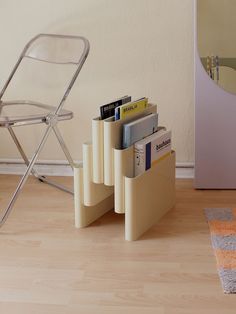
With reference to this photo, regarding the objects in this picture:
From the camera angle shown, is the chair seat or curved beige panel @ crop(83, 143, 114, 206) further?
the chair seat

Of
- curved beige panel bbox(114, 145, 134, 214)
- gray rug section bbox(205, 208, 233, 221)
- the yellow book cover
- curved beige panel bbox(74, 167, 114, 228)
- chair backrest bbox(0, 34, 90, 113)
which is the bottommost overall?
gray rug section bbox(205, 208, 233, 221)

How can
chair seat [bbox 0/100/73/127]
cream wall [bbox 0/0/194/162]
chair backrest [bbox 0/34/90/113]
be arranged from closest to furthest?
chair seat [bbox 0/100/73/127], chair backrest [bbox 0/34/90/113], cream wall [bbox 0/0/194/162]

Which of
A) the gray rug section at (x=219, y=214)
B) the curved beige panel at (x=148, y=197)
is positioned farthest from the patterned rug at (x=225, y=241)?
the curved beige panel at (x=148, y=197)

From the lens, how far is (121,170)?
2039 millimetres

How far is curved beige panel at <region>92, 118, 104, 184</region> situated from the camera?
206 centimetres

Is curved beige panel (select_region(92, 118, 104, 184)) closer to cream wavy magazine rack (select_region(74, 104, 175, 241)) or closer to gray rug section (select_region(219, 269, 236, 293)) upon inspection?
cream wavy magazine rack (select_region(74, 104, 175, 241))

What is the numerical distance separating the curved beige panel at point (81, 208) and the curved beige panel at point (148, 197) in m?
0.20

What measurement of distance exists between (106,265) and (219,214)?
60 cm

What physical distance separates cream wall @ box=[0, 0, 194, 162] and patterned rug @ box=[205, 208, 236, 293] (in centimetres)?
53

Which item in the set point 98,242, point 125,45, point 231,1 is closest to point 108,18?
point 125,45

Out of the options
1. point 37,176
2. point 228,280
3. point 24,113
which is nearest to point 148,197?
point 228,280

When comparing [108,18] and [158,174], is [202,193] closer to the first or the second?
[158,174]

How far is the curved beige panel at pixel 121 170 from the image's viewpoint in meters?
2.03

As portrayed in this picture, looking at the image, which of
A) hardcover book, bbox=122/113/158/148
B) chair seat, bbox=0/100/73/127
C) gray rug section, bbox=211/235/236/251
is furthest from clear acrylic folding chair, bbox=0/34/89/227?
gray rug section, bbox=211/235/236/251
